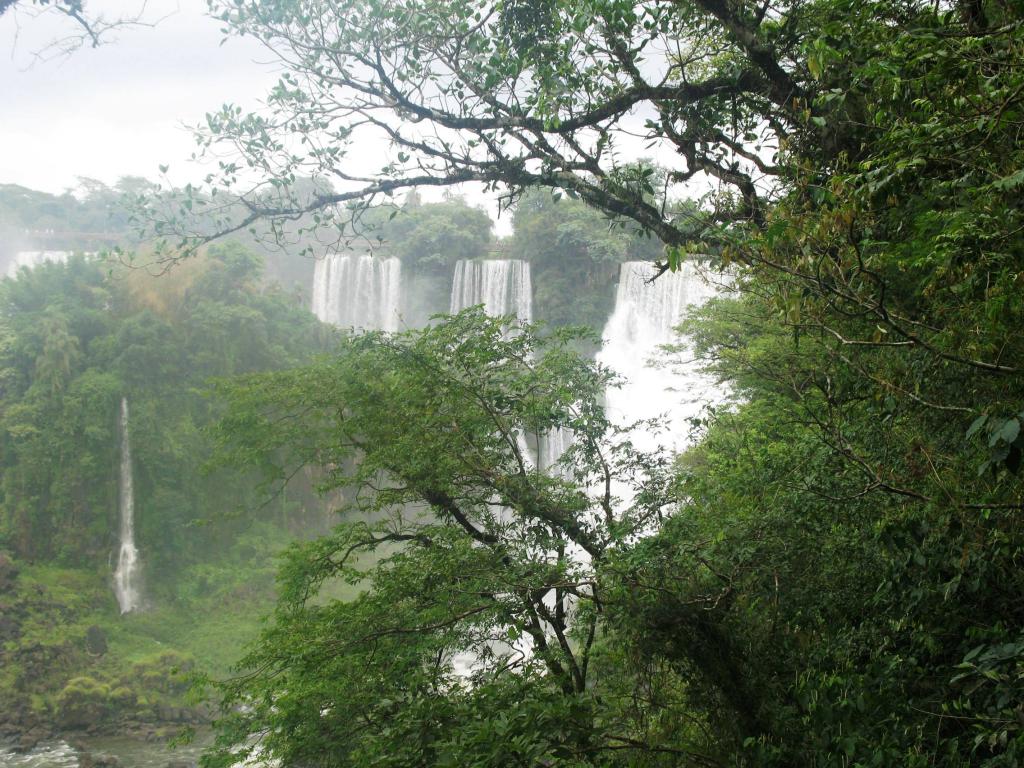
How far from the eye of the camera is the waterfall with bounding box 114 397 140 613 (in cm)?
1712

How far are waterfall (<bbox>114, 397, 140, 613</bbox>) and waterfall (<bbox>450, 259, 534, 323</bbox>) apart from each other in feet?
33.1

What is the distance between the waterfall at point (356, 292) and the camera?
2603cm

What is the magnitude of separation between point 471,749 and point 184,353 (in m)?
18.5

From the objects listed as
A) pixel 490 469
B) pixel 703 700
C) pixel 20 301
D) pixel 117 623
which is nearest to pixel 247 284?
pixel 20 301

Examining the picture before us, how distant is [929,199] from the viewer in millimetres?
2592

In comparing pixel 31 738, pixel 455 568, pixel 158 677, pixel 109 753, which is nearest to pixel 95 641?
pixel 158 677

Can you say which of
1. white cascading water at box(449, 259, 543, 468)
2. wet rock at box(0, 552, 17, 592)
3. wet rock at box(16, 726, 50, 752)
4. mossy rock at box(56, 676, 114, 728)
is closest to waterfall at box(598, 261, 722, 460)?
white cascading water at box(449, 259, 543, 468)

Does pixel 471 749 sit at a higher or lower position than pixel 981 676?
lower

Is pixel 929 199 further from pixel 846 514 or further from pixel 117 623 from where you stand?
pixel 117 623

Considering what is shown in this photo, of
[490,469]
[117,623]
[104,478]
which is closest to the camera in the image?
[490,469]

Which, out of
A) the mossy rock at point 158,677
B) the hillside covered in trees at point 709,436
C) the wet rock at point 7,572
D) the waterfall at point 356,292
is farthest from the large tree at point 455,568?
the waterfall at point 356,292

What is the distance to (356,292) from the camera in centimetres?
2642

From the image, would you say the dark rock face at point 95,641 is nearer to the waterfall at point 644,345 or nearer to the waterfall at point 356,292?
the waterfall at point 644,345

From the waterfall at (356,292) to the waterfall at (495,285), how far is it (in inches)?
156
